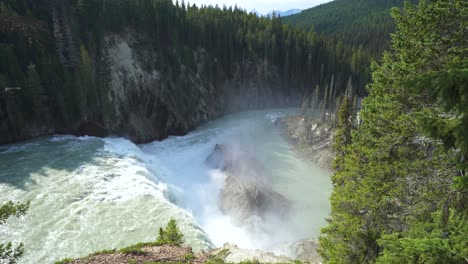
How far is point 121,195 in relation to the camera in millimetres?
25891

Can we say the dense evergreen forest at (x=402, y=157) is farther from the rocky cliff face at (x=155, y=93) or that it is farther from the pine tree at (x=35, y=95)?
the rocky cliff face at (x=155, y=93)

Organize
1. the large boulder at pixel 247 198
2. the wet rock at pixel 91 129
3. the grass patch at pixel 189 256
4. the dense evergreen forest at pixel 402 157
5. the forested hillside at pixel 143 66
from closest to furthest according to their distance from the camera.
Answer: the dense evergreen forest at pixel 402 157, the grass patch at pixel 189 256, the large boulder at pixel 247 198, the forested hillside at pixel 143 66, the wet rock at pixel 91 129

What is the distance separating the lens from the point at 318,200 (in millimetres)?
36281

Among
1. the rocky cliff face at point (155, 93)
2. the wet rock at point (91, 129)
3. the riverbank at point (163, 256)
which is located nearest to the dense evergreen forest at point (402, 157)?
the riverbank at point (163, 256)

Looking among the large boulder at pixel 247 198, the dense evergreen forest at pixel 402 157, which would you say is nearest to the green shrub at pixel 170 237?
the dense evergreen forest at pixel 402 157

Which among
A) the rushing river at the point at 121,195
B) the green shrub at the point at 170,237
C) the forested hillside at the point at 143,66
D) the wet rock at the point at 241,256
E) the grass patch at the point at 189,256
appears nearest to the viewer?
the grass patch at the point at 189,256

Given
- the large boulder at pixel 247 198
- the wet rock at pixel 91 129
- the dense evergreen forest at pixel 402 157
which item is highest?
the dense evergreen forest at pixel 402 157

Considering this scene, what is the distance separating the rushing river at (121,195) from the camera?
20.9 meters

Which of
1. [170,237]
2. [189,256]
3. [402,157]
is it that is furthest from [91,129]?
[402,157]

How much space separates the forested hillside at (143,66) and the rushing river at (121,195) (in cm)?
562

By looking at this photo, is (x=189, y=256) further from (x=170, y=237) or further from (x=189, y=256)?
(x=170, y=237)

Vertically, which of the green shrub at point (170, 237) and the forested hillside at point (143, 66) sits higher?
the forested hillside at point (143, 66)

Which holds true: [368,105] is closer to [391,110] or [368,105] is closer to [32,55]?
[391,110]

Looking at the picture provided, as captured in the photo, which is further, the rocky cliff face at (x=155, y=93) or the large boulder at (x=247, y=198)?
the rocky cliff face at (x=155, y=93)
